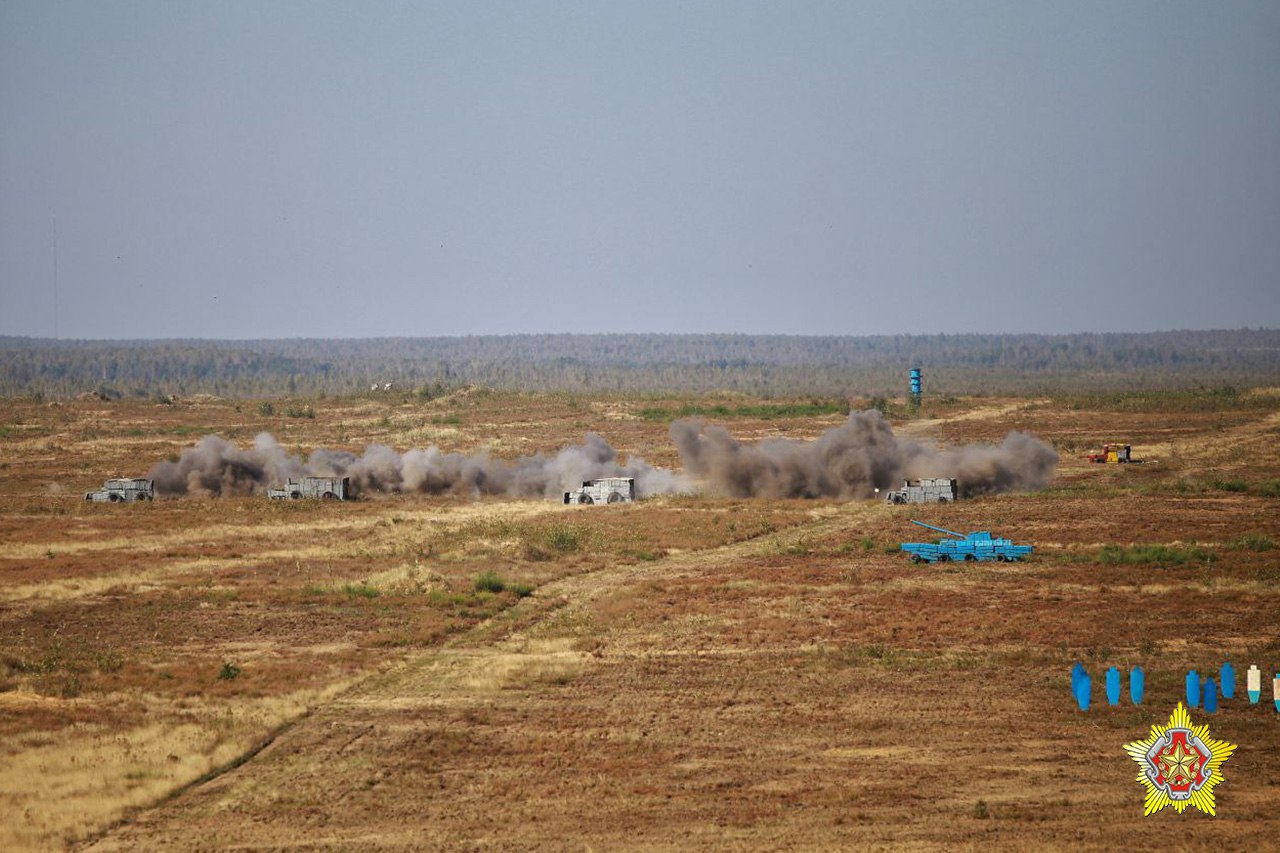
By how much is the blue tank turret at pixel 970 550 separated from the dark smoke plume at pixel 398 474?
28.0m

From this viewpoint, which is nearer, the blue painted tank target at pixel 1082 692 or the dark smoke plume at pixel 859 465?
the blue painted tank target at pixel 1082 692

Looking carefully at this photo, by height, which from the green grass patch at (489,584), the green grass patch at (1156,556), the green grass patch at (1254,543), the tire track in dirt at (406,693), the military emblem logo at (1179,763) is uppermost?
the green grass patch at (1254,543)

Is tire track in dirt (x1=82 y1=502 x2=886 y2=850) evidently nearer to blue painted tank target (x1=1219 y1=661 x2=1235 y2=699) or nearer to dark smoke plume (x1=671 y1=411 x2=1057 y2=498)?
blue painted tank target (x1=1219 y1=661 x2=1235 y2=699)

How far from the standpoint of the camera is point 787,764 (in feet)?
89.7

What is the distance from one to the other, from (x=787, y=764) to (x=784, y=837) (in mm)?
4267

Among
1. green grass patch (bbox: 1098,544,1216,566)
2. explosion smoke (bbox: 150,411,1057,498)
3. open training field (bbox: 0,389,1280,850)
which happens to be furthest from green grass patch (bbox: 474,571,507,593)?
explosion smoke (bbox: 150,411,1057,498)

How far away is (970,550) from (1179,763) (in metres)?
27.6

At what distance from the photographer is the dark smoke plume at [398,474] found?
8206cm

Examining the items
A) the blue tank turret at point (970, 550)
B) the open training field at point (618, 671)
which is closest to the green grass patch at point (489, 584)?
the open training field at point (618, 671)

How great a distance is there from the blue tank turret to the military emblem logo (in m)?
23.9

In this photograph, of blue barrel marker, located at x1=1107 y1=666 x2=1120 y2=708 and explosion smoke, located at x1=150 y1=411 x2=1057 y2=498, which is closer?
blue barrel marker, located at x1=1107 y1=666 x2=1120 y2=708

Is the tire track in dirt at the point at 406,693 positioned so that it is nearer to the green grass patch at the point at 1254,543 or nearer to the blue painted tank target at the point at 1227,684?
the blue painted tank target at the point at 1227,684

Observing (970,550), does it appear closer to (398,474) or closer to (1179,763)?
(1179,763)

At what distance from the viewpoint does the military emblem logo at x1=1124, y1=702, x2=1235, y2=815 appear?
81.1 ft
